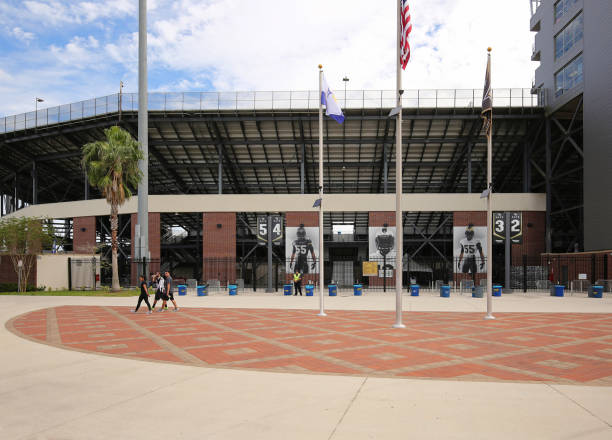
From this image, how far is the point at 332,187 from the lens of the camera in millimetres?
52938

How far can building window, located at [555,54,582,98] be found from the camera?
122 ft

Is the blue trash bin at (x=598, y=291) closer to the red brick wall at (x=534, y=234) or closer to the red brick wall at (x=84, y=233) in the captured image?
the red brick wall at (x=534, y=234)

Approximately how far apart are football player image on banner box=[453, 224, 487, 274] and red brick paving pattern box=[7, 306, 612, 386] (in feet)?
65.6

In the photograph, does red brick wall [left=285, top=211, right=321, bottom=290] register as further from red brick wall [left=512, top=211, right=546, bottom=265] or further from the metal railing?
red brick wall [left=512, top=211, right=546, bottom=265]

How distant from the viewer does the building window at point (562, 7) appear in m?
38.7

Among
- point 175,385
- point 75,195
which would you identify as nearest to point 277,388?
point 175,385

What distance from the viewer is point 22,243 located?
32219 millimetres

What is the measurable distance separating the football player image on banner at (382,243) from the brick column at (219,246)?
12.1 metres

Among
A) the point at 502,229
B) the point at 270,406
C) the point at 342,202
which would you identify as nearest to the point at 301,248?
the point at 342,202

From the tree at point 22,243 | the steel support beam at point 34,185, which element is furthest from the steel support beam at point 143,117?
the steel support beam at point 34,185

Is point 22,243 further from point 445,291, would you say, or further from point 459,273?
point 459,273

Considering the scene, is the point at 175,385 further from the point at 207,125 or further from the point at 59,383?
the point at 207,125

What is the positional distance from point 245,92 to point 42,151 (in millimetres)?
25251

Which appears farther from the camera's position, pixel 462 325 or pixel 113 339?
pixel 462 325
